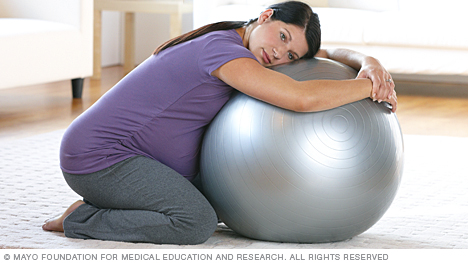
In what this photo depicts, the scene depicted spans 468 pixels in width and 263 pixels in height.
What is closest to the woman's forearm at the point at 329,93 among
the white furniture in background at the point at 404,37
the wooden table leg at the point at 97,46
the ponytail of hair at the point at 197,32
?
the ponytail of hair at the point at 197,32

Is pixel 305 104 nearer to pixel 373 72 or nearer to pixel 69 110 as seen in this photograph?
pixel 373 72

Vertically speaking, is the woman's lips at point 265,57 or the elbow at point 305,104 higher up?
the woman's lips at point 265,57

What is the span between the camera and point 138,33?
19.1 feet

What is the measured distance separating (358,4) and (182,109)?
359 centimetres

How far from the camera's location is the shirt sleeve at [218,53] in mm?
1471

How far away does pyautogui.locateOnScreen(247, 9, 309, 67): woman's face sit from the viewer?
1582mm

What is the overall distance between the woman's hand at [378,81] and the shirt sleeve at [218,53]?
0.30 m

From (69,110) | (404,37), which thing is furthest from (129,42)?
(404,37)

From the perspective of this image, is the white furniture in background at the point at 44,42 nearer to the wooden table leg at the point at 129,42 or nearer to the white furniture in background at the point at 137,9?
the white furniture in background at the point at 137,9

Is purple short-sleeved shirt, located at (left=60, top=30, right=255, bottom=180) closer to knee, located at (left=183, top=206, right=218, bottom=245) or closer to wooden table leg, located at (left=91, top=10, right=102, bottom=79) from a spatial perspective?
knee, located at (left=183, top=206, right=218, bottom=245)

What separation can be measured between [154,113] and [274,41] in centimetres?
36

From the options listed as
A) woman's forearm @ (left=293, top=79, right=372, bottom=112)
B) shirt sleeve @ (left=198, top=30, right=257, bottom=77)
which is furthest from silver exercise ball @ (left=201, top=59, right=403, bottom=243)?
shirt sleeve @ (left=198, top=30, right=257, bottom=77)

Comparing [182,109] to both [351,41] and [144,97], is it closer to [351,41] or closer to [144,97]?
[144,97]
